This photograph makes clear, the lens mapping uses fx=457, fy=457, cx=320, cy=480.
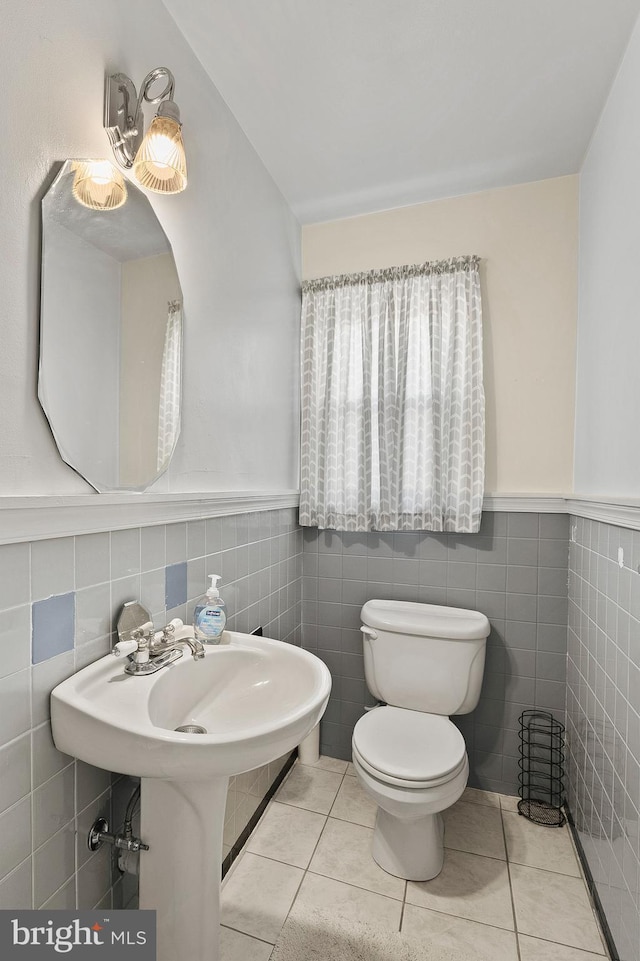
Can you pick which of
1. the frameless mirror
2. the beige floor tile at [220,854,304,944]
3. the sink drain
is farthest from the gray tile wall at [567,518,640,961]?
the frameless mirror

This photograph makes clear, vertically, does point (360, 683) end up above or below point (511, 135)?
below

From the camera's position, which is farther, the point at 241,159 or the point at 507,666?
the point at 507,666

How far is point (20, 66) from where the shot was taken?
84cm

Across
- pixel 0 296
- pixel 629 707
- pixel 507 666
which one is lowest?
pixel 507 666

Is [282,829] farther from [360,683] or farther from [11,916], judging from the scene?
[11,916]

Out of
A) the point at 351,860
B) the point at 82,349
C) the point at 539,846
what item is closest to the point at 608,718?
the point at 539,846

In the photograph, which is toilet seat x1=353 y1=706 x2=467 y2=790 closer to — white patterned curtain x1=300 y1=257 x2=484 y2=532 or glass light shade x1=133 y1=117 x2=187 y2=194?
white patterned curtain x1=300 y1=257 x2=484 y2=532

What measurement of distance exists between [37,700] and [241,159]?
177cm

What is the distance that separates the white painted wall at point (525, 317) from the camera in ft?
6.11

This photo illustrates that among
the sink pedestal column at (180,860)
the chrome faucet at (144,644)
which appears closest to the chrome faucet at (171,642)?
the chrome faucet at (144,644)

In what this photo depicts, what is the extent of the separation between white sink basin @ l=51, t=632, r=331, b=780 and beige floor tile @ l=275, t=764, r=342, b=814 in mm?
955

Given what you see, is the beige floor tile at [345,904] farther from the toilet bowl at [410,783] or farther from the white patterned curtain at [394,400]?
the white patterned curtain at [394,400]

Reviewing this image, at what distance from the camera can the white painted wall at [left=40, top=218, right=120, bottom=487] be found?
0.90m

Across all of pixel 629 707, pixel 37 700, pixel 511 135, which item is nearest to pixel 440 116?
pixel 511 135
